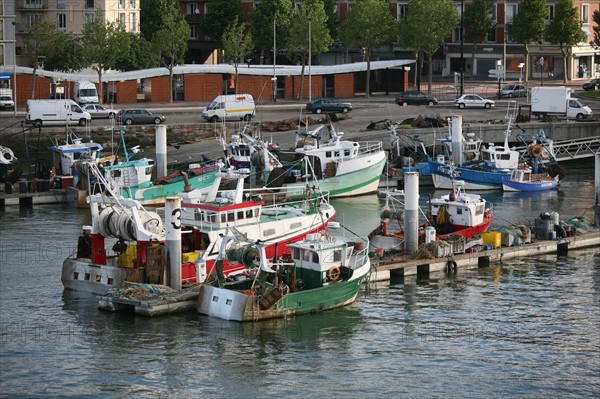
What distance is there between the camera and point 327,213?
55062mm

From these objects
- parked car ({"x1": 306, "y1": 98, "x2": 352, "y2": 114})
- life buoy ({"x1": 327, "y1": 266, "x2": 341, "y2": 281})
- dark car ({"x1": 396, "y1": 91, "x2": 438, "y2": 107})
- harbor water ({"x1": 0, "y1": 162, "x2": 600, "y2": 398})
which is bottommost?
harbor water ({"x1": 0, "y1": 162, "x2": 600, "y2": 398})

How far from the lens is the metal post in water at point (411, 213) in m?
52.5

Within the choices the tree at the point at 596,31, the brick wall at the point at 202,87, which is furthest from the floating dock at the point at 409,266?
the tree at the point at 596,31

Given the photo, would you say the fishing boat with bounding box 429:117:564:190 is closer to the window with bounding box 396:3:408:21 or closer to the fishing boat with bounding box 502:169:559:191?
the fishing boat with bounding box 502:169:559:191

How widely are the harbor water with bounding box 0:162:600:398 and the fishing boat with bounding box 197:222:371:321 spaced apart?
45cm

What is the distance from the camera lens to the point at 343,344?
4303cm

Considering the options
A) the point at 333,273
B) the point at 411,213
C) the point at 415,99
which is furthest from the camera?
the point at 415,99

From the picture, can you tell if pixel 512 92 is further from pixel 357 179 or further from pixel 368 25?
pixel 357 179

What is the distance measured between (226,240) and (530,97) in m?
58.8

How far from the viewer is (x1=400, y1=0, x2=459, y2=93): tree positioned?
108 m

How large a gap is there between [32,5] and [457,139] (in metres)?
44.6

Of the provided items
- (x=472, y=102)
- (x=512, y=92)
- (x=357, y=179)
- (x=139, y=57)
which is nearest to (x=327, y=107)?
(x=472, y=102)

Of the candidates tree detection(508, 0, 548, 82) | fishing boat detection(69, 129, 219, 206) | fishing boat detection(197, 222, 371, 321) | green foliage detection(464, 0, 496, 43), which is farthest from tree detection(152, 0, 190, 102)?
fishing boat detection(197, 222, 371, 321)

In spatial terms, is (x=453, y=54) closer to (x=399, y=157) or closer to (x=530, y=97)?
(x=530, y=97)
